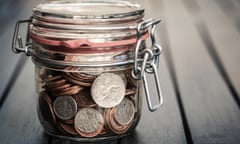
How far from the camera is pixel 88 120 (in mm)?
586

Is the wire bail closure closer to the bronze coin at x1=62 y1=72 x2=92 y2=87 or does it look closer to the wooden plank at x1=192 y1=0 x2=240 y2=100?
the bronze coin at x1=62 y1=72 x2=92 y2=87

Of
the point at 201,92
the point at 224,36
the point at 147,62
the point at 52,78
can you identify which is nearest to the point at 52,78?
the point at 52,78

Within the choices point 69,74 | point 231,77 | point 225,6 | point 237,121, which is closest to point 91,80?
point 69,74

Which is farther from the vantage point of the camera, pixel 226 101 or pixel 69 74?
pixel 226 101

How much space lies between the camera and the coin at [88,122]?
0.58 m

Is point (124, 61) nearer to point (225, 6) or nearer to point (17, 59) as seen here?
point (17, 59)

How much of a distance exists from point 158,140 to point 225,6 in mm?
934

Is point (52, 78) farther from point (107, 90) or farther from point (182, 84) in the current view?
point (182, 84)

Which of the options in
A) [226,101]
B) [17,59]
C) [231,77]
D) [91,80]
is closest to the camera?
[91,80]

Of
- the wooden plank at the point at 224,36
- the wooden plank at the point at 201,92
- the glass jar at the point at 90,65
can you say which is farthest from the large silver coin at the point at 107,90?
the wooden plank at the point at 224,36

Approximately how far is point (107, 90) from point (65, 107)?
0.16 ft

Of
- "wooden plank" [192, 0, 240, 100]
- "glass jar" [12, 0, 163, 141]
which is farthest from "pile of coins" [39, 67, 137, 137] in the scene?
"wooden plank" [192, 0, 240, 100]

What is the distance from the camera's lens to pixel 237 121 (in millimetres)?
678

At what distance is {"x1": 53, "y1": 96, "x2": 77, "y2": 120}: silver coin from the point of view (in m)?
0.58
